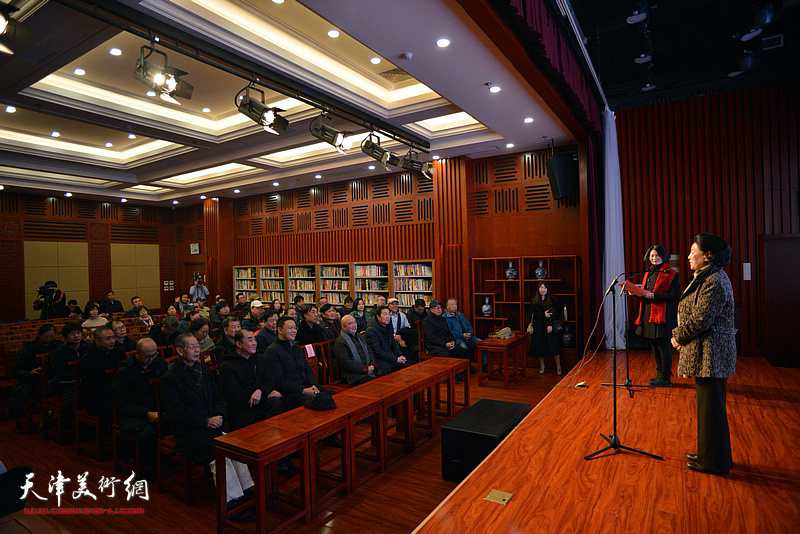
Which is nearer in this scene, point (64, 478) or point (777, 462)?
point (777, 462)

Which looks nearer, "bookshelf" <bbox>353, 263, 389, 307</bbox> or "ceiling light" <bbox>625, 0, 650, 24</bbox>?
"ceiling light" <bbox>625, 0, 650, 24</bbox>

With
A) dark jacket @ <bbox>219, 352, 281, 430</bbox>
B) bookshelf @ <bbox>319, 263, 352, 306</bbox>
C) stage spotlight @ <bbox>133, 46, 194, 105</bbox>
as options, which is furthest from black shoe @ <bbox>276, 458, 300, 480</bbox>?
bookshelf @ <bbox>319, 263, 352, 306</bbox>

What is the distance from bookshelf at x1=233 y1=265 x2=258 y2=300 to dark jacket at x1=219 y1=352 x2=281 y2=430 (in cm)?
799

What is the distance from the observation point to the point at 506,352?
601cm

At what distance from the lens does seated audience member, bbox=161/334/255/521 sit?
3230mm

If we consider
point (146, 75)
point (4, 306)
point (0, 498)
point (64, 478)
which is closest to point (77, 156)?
point (4, 306)

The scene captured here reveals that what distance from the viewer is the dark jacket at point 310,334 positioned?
19.2 feet

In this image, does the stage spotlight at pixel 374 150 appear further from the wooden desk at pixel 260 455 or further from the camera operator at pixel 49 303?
the camera operator at pixel 49 303

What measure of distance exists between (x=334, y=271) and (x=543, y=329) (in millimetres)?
5220

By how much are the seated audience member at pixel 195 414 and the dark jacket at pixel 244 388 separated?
12cm

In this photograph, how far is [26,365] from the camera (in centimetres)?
513

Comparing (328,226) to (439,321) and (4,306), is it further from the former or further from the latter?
(4,306)

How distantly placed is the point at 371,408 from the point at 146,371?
213 cm

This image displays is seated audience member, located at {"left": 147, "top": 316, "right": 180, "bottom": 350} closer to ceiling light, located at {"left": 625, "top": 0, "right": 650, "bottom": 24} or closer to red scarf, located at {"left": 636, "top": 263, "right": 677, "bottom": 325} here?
red scarf, located at {"left": 636, "top": 263, "right": 677, "bottom": 325}
